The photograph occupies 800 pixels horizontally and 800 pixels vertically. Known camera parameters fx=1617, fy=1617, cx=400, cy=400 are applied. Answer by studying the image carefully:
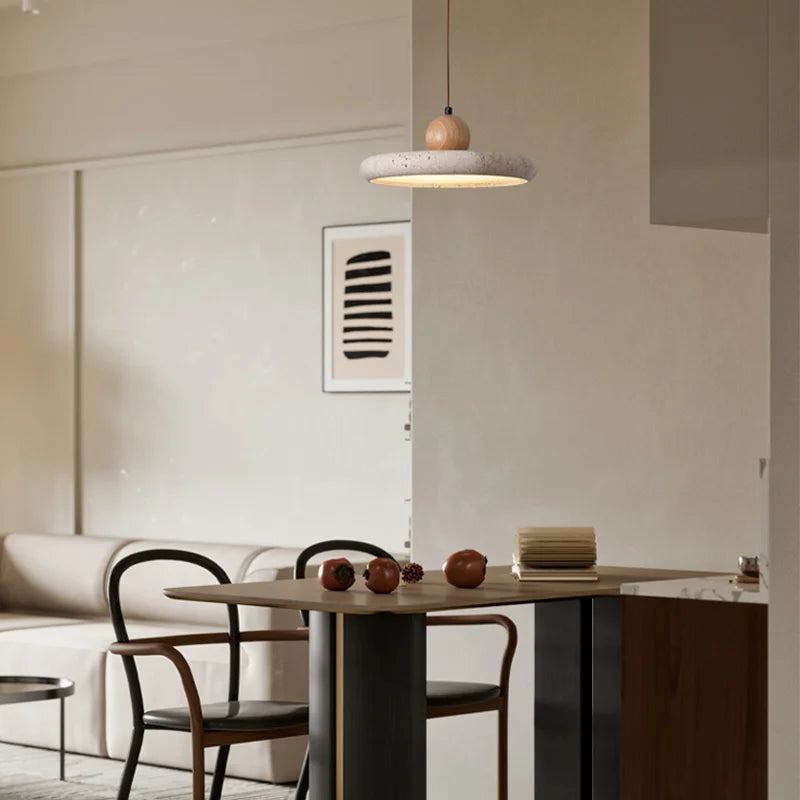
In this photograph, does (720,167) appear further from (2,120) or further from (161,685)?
(2,120)

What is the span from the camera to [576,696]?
4.01 metres

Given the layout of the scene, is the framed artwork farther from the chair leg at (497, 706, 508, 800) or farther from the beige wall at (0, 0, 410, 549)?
the chair leg at (497, 706, 508, 800)

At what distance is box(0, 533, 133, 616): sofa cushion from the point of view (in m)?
6.74

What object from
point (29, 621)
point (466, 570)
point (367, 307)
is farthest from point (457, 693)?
point (29, 621)

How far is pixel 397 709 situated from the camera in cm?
342

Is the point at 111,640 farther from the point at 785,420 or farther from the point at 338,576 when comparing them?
the point at 785,420

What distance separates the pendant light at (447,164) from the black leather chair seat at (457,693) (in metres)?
1.29

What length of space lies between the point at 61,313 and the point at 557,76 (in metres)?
3.40

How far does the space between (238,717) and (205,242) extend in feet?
11.1

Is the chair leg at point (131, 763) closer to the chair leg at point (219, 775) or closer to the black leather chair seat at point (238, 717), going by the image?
the black leather chair seat at point (238, 717)

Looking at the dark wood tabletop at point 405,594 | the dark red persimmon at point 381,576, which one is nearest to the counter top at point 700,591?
the dark wood tabletop at point 405,594

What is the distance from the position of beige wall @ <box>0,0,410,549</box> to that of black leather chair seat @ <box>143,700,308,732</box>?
227 cm

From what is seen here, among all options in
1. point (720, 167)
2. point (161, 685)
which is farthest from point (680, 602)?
point (161, 685)

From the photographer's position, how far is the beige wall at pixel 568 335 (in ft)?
14.5
